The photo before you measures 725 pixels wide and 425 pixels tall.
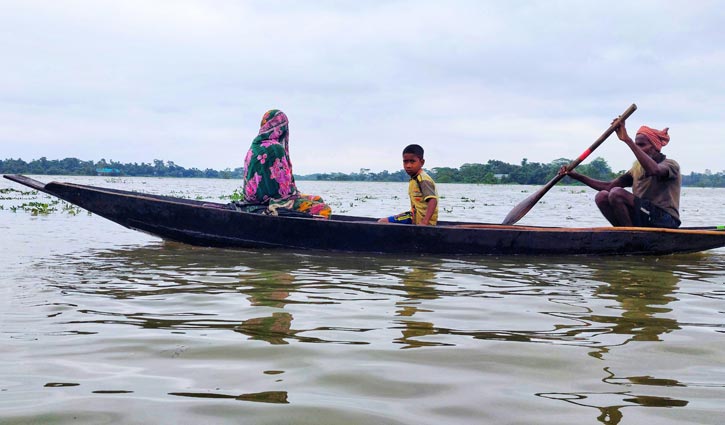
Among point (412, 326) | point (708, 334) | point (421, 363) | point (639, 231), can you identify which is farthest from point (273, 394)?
point (639, 231)

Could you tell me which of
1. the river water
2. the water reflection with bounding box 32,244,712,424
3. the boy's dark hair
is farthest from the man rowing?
the boy's dark hair

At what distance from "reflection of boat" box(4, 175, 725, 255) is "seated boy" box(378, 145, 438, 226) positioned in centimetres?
22

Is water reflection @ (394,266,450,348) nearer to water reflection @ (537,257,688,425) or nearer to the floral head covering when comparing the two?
water reflection @ (537,257,688,425)

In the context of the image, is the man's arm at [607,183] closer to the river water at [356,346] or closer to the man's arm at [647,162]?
the man's arm at [647,162]

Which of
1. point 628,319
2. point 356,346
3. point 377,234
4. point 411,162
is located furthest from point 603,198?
point 356,346

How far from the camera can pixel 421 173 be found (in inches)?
258

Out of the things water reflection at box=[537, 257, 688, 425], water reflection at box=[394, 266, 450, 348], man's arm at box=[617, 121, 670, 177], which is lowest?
water reflection at box=[394, 266, 450, 348]

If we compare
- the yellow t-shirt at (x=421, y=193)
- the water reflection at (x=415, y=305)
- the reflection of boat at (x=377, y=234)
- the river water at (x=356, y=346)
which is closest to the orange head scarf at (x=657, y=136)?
the reflection of boat at (x=377, y=234)

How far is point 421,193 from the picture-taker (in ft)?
21.6

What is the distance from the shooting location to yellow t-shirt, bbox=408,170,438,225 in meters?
6.51

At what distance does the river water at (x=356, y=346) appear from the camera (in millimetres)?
2002

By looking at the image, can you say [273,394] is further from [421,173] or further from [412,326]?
[421,173]

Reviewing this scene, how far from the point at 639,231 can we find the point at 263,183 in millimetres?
4215

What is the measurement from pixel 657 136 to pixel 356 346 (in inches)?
206
